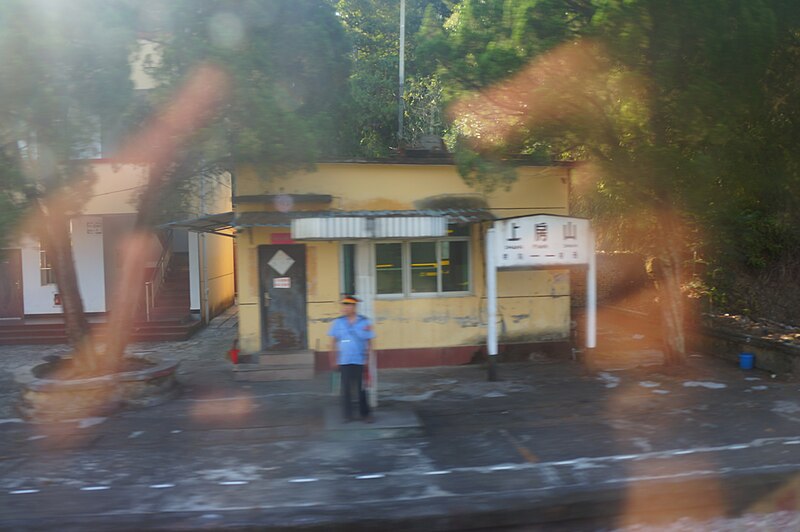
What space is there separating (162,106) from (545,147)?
5567 millimetres

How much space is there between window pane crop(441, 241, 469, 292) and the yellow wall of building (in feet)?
0.50

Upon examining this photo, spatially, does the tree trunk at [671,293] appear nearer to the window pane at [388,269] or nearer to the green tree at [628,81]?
the green tree at [628,81]

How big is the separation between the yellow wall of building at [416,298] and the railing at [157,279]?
18.5 ft

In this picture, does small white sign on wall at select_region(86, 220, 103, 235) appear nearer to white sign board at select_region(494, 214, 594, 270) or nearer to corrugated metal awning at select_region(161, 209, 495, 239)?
corrugated metal awning at select_region(161, 209, 495, 239)

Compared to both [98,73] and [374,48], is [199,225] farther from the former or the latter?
[374,48]

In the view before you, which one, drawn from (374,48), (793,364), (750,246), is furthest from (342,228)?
(374,48)

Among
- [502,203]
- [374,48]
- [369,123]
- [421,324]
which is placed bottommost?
[421,324]

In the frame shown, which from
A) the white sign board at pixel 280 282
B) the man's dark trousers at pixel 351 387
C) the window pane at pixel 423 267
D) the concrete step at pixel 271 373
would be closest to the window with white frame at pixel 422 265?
the window pane at pixel 423 267

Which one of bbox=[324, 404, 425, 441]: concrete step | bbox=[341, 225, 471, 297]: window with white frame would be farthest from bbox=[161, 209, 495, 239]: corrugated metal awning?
bbox=[324, 404, 425, 441]: concrete step

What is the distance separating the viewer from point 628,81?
8.54 metres

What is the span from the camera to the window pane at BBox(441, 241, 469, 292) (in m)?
11.0

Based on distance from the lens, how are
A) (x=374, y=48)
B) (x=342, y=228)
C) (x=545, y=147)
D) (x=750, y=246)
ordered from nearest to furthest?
(x=342, y=228), (x=545, y=147), (x=750, y=246), (x=374, y=48)

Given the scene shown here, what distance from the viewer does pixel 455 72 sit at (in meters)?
9.09

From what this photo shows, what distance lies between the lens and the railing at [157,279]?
14962mm
